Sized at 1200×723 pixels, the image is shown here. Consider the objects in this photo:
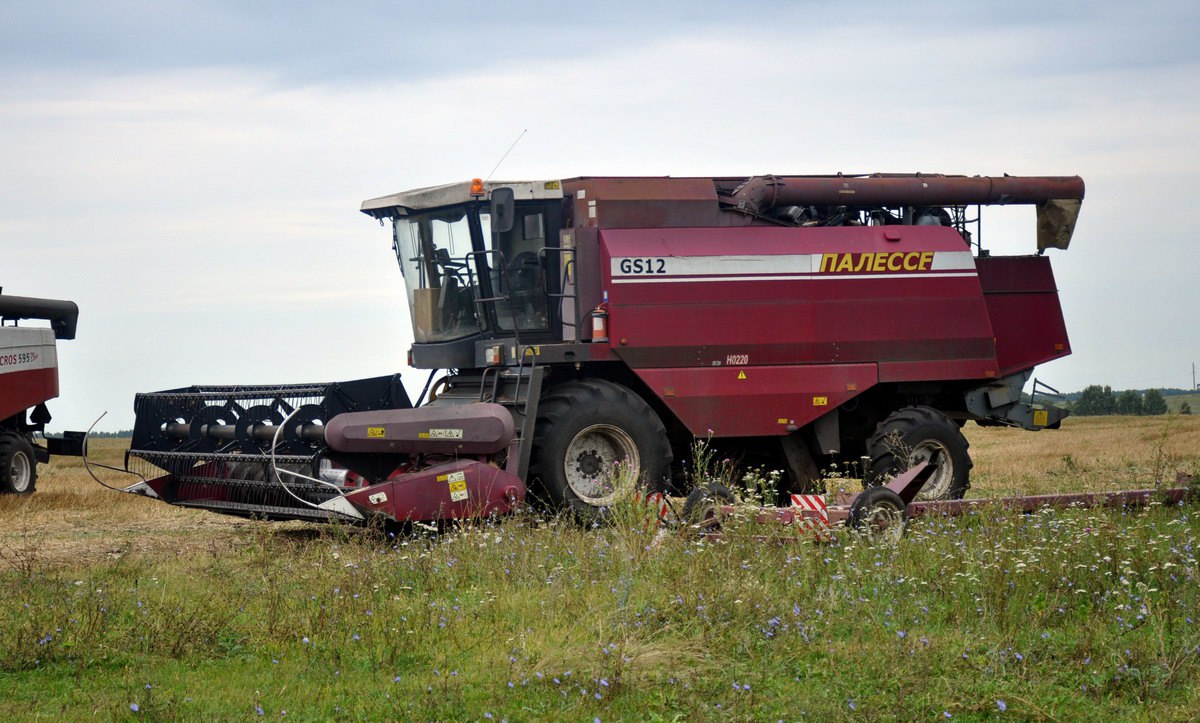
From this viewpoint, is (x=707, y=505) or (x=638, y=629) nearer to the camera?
(x=638, y=629)

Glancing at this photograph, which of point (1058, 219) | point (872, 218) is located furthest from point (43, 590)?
point (1058, 219)

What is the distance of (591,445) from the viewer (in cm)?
1222

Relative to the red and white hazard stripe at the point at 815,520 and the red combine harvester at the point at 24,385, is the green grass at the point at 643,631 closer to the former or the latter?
the red and white hazard stripe at the point at 815,520

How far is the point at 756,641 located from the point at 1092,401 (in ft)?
206

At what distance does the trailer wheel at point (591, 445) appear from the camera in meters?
11.9

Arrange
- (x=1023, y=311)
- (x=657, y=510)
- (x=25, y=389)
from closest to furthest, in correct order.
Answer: (x=657, y=510) < (x=1023, y=311) < (x=25, y=389)

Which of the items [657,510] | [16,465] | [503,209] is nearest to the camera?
[657,510]

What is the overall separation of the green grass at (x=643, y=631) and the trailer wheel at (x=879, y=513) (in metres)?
0.19

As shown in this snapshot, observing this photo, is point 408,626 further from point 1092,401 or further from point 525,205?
point 1092,401

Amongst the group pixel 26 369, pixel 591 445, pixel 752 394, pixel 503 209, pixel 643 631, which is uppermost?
pixel 503 209

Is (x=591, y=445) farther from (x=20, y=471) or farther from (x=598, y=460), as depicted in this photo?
(x=20, y=471)

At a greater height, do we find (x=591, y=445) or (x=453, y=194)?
(x=453, y=194)

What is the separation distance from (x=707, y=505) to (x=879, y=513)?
1.23m

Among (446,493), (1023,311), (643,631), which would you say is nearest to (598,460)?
(446,493)
